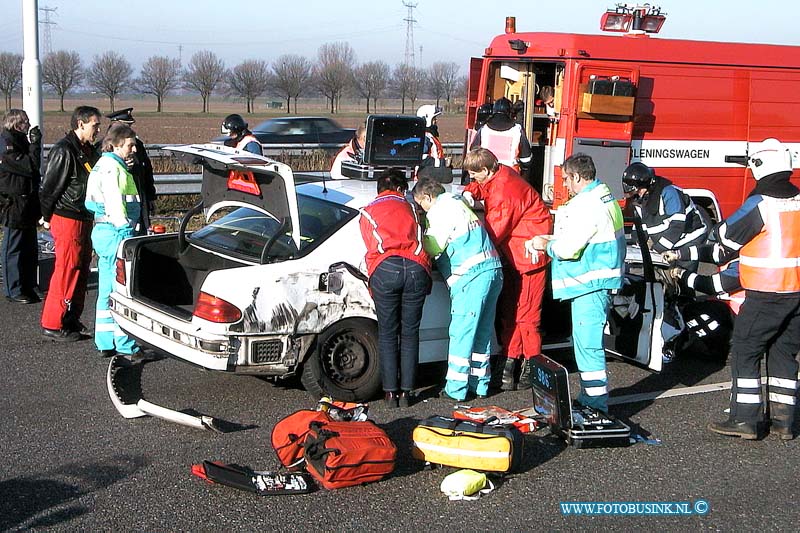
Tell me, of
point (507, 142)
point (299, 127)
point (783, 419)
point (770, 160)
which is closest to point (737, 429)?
point (783, 419)

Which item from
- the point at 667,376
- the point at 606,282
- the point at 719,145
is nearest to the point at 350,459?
the point at 606,282

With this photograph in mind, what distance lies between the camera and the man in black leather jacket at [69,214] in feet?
25.2

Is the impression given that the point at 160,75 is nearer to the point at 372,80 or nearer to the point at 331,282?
the point at 372,80

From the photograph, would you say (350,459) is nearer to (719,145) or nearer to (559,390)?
(559,390)

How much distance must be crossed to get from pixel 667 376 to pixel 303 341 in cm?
297

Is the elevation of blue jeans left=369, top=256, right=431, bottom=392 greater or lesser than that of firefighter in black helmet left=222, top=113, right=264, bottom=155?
lesser

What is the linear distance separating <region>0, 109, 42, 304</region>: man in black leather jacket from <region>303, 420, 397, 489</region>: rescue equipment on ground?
5.22 m

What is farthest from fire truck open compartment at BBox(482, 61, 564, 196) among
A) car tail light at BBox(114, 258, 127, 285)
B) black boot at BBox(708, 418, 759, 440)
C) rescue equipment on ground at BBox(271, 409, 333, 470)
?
rescue equipment on ground at BBox(271, 409, 333, 470)

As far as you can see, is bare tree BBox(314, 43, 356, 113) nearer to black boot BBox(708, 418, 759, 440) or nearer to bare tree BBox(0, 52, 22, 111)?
bare tree BBox(0, 52, 22, 111)

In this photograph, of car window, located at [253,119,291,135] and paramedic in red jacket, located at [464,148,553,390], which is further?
car window, located at [253,119,291,135]

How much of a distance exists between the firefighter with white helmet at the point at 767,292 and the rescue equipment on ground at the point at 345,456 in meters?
2.30

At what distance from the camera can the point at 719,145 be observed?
36.0 ft

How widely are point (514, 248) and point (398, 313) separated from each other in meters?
1.13

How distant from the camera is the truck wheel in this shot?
621cm
